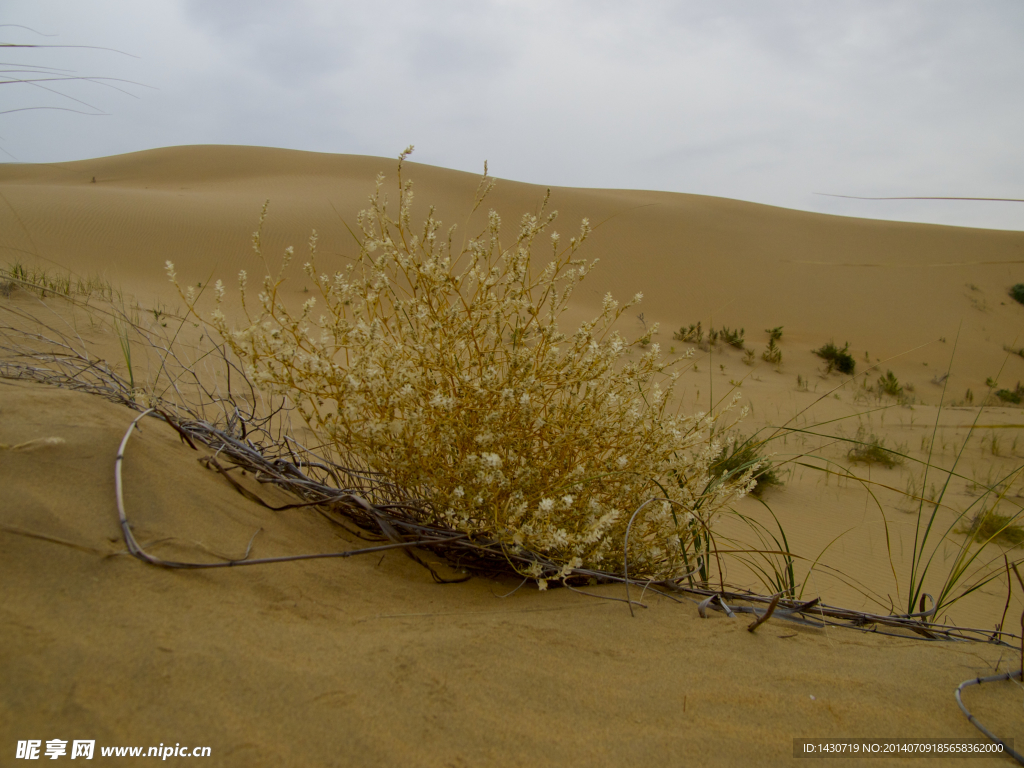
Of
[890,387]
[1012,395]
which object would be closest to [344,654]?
[890,387]

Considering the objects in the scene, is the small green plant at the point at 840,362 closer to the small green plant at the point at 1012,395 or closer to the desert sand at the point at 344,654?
the small green plant at the point at 1012,395

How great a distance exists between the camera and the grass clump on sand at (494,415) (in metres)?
1.99

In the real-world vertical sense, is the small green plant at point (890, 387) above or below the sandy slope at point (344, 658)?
below

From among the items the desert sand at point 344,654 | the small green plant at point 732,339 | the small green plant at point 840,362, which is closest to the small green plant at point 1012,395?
the small green plant at point 840,362

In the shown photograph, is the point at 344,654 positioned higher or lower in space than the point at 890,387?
higher

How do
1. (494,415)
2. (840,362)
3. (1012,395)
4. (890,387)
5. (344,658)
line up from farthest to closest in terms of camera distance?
(840,362) < (1012,395) < (890,387) < (494,415) < (344,658)

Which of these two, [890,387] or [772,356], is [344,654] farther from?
[772,356]

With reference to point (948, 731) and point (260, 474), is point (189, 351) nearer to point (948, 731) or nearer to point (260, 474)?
point (260, 474)

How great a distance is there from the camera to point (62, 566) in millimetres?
1365

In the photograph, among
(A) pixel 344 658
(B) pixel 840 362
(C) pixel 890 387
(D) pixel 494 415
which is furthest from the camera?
(B) pixel 840 362

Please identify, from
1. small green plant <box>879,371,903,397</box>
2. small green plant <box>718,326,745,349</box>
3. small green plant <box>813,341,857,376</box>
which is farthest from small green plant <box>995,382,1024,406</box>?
small green plant <box>718,326,745,349</box>

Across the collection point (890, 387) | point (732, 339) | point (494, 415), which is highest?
point (494, 415)

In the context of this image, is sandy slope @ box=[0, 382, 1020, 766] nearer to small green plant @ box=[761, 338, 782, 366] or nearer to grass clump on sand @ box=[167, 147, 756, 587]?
grass clump on sand @ box=[167, 147, 756, 587]

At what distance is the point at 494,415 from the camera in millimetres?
1982
